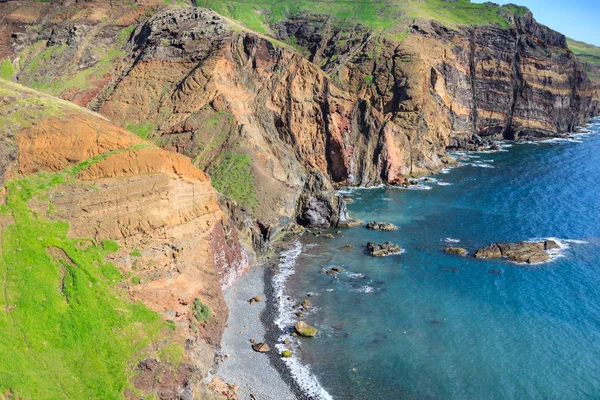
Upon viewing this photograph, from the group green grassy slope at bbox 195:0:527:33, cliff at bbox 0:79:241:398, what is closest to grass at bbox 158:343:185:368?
cliff at bbox 0:79:241:398

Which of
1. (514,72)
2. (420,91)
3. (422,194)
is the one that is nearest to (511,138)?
(514,72)

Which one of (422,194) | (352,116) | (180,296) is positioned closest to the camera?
(180,296)

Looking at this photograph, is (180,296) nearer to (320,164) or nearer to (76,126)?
(76,126)

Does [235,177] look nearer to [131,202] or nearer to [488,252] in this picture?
[131,202]

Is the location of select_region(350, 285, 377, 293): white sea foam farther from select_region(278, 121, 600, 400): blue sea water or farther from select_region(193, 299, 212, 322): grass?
select_region(193, 299, 212, 322): grass

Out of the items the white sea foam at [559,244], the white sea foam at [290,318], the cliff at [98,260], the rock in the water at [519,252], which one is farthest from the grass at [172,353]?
the white sea foam at [559,244]

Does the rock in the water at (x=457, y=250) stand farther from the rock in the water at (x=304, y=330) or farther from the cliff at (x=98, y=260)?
the cliff at (x=98, y=260)
